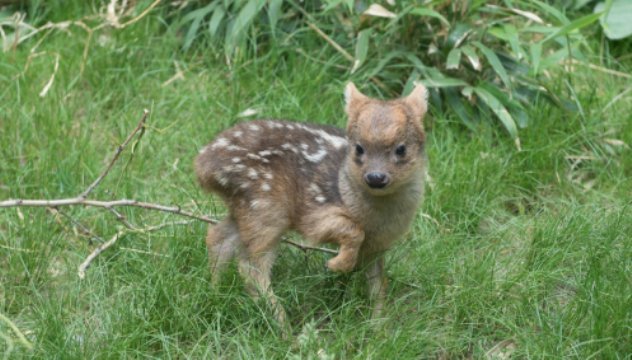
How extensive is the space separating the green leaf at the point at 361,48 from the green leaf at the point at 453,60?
1.59 ft

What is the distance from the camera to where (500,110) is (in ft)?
20.7

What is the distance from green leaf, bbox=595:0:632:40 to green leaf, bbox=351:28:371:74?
1625mm

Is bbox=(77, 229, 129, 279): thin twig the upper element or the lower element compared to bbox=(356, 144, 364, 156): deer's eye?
lower

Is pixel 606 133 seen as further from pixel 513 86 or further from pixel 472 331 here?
pixel 472 331

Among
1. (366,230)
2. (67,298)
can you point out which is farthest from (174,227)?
(366,230)

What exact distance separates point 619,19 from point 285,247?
121 inches

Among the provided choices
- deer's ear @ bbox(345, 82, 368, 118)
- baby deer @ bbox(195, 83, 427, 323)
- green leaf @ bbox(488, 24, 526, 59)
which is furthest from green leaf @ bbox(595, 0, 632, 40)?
deer's ear @ bbox(345, 82, 368, 118)

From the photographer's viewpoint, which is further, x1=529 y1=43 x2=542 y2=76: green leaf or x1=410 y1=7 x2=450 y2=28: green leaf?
x1=410 y1=7 x2=450 y2=28: green leaf

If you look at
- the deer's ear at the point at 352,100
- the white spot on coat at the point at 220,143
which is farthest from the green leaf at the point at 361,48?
the white spot on coat at the point at 220,143

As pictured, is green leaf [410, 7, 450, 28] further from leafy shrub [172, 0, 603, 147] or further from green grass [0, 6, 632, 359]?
green grass [0, 6, 632, 359]

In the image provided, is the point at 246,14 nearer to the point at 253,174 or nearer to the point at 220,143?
the point at 220,143

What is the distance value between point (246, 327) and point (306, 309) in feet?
1.15

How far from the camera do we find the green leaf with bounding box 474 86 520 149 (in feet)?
20.3

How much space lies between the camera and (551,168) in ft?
20.4
